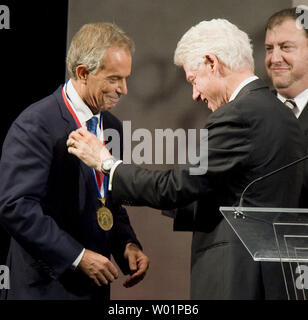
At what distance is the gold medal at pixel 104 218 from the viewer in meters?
2.88

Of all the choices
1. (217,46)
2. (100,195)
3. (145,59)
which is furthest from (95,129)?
(217,46)

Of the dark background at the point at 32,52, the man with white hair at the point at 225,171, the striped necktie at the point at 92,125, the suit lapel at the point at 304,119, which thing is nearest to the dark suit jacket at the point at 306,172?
the suit lapel at the point at 304,119

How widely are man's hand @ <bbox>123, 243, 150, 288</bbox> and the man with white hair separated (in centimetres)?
36

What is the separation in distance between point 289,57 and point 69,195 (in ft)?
4.16

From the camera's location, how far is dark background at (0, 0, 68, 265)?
10.7ft

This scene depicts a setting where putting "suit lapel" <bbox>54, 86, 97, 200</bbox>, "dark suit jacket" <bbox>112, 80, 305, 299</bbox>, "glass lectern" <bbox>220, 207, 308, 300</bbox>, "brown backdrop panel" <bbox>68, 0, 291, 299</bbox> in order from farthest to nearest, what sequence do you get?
1. "brown backdrop panel" <bbox>68, 0, 291, 299</bbox>
2. "suit lapel" <bbox>54, 86, 97, 200</bbox>
3. "dark suit jacket" <bbox>112, 80, 305, 299</bbox>
4. "glass lectern" <bbox>220, 207, 308, 300</bbox>

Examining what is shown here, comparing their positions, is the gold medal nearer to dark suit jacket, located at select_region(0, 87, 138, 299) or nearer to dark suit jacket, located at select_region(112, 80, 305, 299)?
dark suit jacket, located at select_region(0, 87, 138, 299)

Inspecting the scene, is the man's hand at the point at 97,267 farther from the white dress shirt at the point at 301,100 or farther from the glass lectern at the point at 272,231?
the white dress shirt at the point at 301,100

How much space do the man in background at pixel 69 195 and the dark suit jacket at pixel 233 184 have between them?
0.27 metres

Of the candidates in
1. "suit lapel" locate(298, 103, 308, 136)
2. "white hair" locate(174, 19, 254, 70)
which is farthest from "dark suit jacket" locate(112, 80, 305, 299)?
"suit lapel" locate(298, 103, 308, 136)

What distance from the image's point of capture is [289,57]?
128 inches

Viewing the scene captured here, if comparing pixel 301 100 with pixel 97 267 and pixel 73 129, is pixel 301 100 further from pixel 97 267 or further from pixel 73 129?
pixel 97 267
